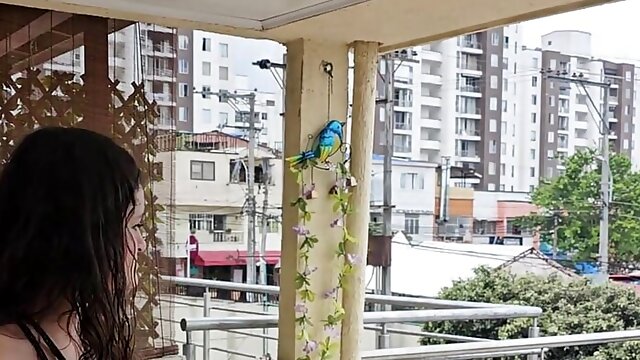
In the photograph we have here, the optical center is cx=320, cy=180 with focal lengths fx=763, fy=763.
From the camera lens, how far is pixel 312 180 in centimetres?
231

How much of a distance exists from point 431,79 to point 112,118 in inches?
54.3

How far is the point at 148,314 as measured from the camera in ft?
7.77

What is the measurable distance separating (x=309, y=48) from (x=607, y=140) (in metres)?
1.43

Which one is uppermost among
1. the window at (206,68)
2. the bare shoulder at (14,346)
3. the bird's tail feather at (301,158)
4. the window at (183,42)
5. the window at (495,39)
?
the window at (495,39)

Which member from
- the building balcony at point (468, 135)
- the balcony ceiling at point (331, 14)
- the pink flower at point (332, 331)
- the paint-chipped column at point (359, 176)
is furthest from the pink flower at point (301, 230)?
the building balcony at point (468, 135)

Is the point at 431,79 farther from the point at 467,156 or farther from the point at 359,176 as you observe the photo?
the point at 359,176

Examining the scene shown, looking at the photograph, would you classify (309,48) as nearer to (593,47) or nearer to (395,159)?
(395,159)

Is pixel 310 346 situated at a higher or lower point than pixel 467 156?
lower

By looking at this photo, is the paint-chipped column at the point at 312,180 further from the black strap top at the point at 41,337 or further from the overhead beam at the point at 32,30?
the black strap top at the point at 41,337

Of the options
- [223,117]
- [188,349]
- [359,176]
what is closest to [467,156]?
[359,176]

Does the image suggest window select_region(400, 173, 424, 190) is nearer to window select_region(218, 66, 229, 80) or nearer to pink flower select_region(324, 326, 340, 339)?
window select_region(218, 66, 229, 80)

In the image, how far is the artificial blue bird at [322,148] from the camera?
226 centimetres

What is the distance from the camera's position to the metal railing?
95.3 inches

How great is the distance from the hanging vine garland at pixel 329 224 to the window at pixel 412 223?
94 centimetres
